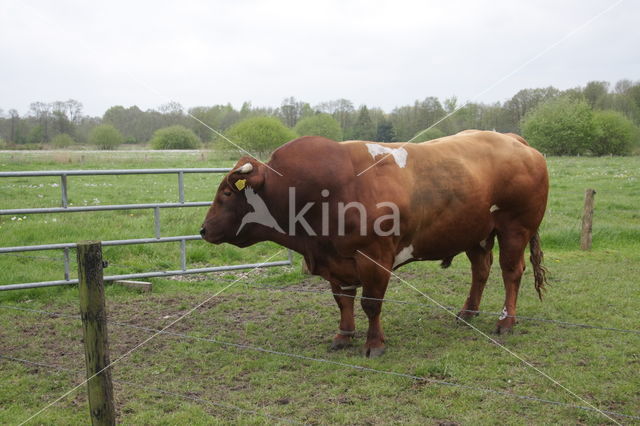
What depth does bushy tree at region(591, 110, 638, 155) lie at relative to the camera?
2785 centimetres

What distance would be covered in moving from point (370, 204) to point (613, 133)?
31.7 metres

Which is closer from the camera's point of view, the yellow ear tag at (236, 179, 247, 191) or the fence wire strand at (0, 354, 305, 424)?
the fence wire strand at (0, 354, 305, 424)

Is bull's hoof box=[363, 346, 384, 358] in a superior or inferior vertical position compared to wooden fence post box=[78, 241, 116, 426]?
inferior

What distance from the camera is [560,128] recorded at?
18062 mm

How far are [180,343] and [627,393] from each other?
3679 millimetres

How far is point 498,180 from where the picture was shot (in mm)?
4898

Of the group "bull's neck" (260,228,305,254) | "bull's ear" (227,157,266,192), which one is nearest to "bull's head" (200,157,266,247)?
"bull's ear" (227,157,266,192)

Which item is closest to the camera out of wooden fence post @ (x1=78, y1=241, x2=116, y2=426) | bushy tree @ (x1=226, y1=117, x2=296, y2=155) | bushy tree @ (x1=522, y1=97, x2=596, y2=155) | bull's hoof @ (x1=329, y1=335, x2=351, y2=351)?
wooden fence post @ (x1=78, y1=241, x2=116, y2=426)

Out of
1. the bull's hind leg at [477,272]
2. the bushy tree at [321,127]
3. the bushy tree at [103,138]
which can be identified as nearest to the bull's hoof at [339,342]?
the bull's hind leg at [477,272]

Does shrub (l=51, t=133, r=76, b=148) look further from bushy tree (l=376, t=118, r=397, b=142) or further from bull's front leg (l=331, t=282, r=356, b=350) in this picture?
bull's front leg (l=331, t=282, r=356, b=350)

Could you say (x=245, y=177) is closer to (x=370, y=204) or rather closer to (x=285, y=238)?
(x=285, y=238)

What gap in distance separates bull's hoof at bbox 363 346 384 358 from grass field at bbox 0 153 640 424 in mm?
117

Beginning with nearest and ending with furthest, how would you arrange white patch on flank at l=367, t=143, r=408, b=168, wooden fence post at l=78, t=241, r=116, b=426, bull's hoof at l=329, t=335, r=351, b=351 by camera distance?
wooden fence post at l=78, t=241, r=116, b=426 < white patch on flank at l=367, t=143, r=408, b=168 < bull's hoof at l=329, t=335, r=351, b=351

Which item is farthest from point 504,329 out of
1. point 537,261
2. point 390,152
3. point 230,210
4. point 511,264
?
point 230,210
